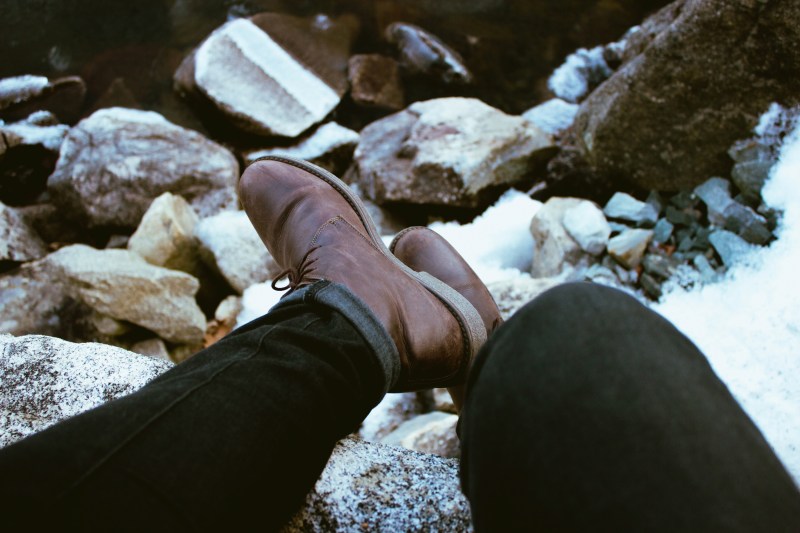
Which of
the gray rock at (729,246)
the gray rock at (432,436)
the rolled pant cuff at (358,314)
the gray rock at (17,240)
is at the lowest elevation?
the gray rock at (17,240)

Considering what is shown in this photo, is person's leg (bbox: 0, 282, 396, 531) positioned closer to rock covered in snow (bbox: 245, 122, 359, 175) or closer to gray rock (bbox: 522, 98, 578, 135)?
rock covered in snow (bbox: 245, 122, 359, 175)

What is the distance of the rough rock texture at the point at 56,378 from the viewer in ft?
3.67

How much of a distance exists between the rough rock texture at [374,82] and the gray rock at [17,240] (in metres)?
2.13

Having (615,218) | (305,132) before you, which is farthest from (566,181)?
(305,132)

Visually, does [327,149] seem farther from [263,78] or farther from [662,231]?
[662,231]

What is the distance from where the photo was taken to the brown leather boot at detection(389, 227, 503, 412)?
1.56 metres

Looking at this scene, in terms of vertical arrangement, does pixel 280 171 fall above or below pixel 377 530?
above

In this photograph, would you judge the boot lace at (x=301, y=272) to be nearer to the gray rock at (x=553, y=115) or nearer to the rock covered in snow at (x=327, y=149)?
the rock covered in snow at (x=327, y=149)

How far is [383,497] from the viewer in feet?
3.20

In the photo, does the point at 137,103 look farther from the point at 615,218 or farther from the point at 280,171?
the point at 615,218

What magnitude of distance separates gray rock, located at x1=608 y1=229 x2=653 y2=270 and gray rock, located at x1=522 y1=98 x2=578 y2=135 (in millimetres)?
1395

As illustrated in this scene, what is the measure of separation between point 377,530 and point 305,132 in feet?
9.43

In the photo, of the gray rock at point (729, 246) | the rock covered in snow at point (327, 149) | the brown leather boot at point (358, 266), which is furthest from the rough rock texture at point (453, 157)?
the brown leather boot at point (358, 266)

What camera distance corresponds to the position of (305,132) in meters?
3.42
